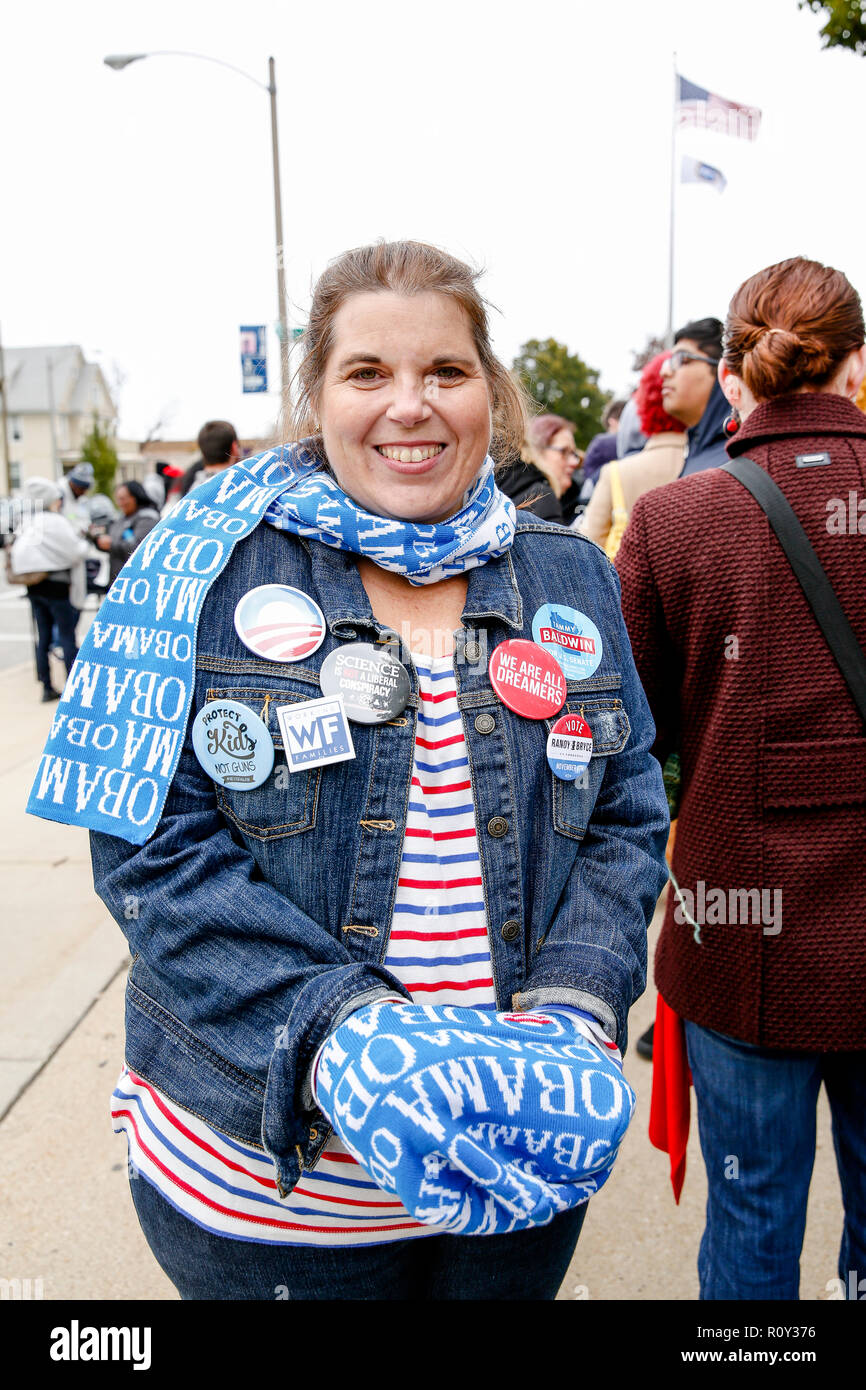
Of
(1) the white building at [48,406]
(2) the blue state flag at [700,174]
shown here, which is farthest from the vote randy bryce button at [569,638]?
(1) the white building at [48,406]

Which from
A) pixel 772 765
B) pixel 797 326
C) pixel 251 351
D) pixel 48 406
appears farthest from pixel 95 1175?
pixel 48 406

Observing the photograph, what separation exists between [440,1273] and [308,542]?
1108 millimetres

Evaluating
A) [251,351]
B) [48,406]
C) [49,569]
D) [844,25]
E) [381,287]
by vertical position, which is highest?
[48,406]

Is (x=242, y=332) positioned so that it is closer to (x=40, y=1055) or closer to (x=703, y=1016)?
(x=40, y=1055)

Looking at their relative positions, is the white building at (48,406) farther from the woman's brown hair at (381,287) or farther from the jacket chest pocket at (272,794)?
the jacket chest pocket at (272,794)

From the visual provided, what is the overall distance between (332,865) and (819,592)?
1.00m

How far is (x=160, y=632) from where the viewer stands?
137 centimetres

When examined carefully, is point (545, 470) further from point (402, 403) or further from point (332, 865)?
point (332, 865)

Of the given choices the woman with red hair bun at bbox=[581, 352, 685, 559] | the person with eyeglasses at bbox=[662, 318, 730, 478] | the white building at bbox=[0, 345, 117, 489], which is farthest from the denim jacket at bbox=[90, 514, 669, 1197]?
the white building at bbox=[0, 345, 117, 489]

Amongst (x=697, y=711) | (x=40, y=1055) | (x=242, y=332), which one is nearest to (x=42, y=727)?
(x=40, y=1055)

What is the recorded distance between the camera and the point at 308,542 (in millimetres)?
1519

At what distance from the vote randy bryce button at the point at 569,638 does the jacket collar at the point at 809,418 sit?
0.58 meters

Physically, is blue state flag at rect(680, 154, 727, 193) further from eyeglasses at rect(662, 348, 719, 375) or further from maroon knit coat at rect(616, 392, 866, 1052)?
maroon knit coat at rect(616, 392, 866, 1052)

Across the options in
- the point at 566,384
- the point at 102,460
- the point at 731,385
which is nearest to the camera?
the point at 731,385
